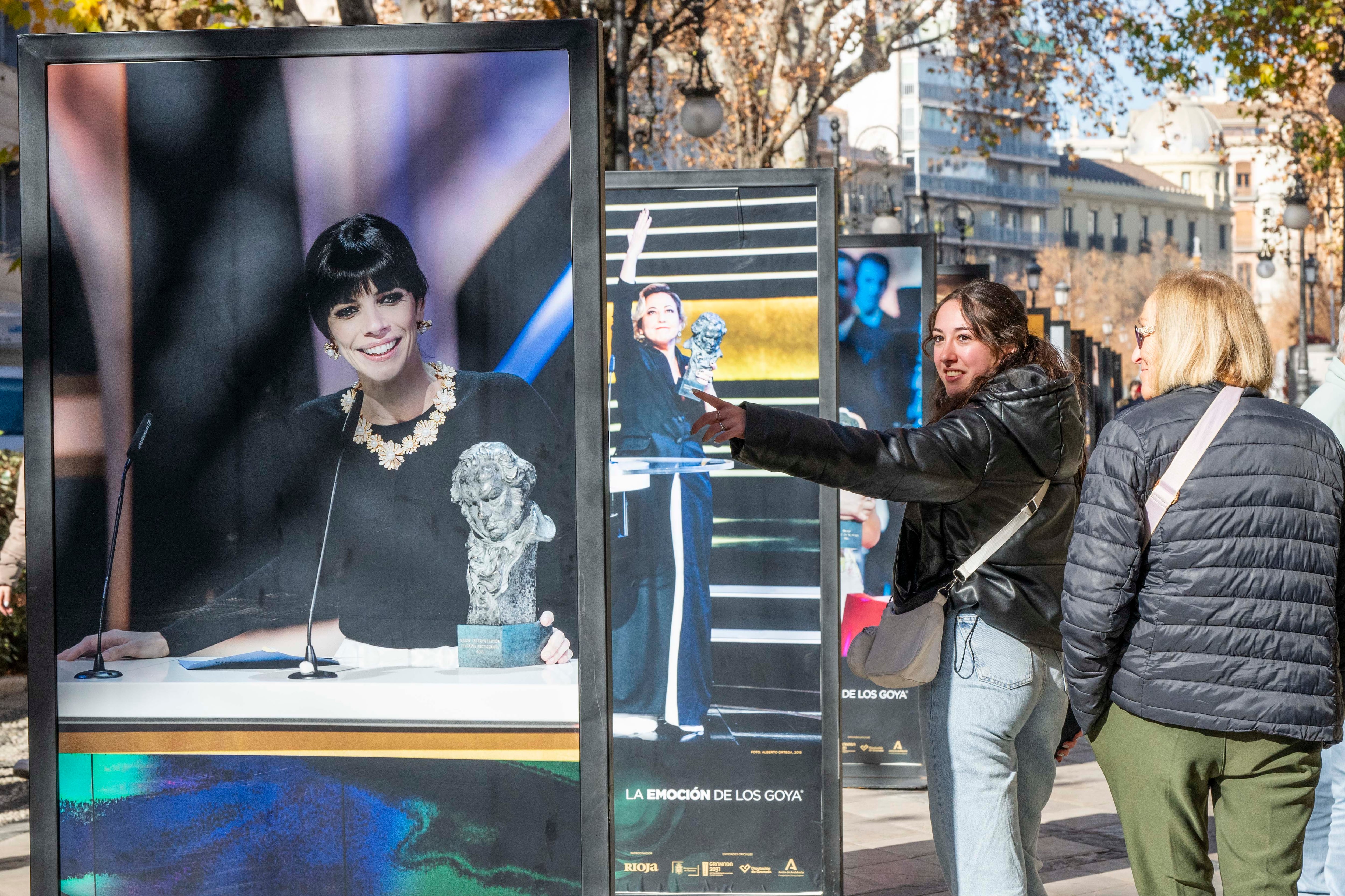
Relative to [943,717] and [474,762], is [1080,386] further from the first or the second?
[474,762]

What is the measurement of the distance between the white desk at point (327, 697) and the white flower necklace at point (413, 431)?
1.26 ft

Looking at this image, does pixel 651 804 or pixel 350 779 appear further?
pixel 651 804

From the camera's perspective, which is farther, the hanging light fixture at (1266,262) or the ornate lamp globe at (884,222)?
the hanging light fixture at (1266,262)

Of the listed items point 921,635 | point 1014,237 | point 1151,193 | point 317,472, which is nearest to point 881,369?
point 921,635

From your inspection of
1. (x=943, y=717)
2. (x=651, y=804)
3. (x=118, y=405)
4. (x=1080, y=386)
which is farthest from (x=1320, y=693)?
(x=118, y=405)

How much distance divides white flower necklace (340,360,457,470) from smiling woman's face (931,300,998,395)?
1272 millimetres

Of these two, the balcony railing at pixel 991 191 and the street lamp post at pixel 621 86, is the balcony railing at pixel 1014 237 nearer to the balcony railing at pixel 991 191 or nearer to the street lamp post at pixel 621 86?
the balcony railing at pixel 991 191

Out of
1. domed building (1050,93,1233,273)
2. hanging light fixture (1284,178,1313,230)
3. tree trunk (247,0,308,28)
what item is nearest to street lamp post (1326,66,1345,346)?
tree trunk (247,0,308,28)

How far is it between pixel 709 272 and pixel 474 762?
235 centimetres

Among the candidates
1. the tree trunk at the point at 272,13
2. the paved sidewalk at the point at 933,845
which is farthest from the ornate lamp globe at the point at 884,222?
the paved sidewalk at the point at 933,845

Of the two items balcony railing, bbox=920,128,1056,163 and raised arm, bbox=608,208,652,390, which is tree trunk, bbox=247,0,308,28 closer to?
raised arm, bbox=608,208,652,390

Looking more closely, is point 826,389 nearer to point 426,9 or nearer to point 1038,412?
point 1038,412

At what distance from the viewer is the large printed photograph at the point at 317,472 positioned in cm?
259

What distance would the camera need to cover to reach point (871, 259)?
680 centimetres
